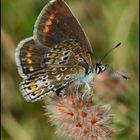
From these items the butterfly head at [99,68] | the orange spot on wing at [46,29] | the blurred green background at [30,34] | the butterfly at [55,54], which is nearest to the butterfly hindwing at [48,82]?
the butterfly at [55,54]

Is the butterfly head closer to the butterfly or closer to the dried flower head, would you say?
the butterfly

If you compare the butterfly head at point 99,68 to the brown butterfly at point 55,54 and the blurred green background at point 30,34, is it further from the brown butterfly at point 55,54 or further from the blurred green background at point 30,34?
the blurred green background at point 30,34

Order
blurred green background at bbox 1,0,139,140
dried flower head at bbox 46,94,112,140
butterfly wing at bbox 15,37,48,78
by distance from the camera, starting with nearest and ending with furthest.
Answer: dried flower head at bbox 46,94,112,140
butterfly wing at bbox 15,37,48,78
blurred green background at bbox 1,0,139,140

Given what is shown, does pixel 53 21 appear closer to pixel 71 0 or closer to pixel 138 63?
pixel 138 63

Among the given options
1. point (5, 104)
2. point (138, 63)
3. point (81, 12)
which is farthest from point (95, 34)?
point (5, 104)

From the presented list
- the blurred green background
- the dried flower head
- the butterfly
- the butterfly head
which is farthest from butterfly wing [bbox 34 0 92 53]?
the blurred green background

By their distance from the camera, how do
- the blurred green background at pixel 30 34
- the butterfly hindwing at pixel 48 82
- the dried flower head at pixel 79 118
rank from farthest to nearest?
the blurred green background at pixel 30 34 → the butterfly hindwing at pixel 48 82 → the dried flower head at pixel 79 118
